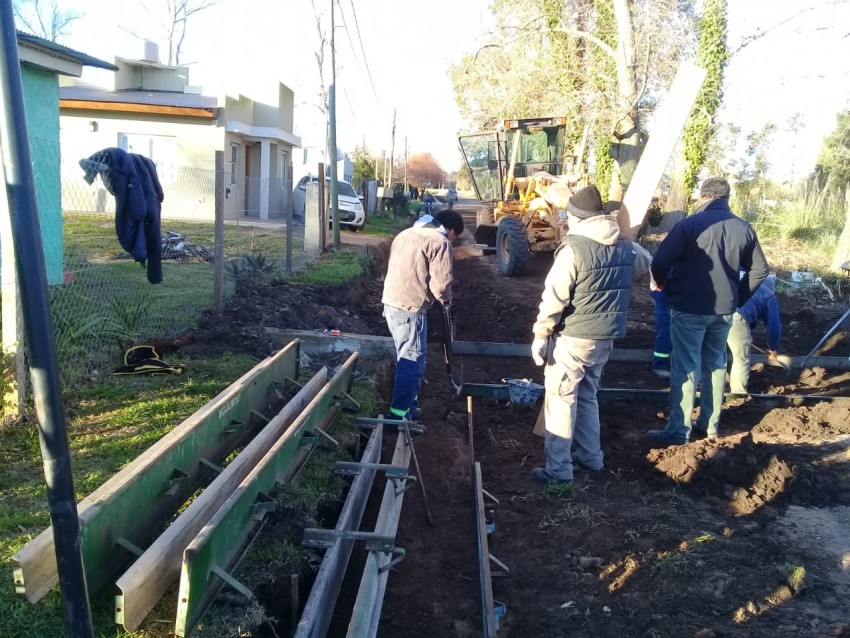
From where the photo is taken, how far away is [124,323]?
21.5 ft

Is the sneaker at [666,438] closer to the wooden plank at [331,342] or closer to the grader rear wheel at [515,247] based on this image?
the wooden plank at [331,342]

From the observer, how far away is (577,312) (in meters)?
4.91

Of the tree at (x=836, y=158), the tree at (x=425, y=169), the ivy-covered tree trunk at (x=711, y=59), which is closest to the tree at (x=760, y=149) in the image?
the tree at (x=836, y=158)

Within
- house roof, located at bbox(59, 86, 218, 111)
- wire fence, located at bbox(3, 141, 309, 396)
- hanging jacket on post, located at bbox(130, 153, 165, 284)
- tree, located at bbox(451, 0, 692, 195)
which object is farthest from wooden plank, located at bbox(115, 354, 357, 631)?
house roof, located at bbox(59, 86, 218, 111)

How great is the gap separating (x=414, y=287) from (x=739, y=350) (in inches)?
128

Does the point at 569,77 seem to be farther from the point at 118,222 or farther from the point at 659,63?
the point at 118,222

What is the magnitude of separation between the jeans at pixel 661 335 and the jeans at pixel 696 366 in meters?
1.74

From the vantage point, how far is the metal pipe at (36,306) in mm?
1846

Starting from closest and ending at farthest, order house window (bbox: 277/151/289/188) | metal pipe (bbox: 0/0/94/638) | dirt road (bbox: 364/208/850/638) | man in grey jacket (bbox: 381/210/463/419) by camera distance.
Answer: metal pipe (bbox: 0/0/94/638) < dirt road (bbox: 364/208/850/638) < man in grey jacket (bbox: 381/210/463/419) < house window (bbox: 277/151/289/188)

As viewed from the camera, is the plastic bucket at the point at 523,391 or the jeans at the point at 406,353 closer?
the jeans at the point at 406,353

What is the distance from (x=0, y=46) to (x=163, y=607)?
7.36 feet

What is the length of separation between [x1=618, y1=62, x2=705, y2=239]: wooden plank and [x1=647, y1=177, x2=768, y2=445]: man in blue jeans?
418 millimetres

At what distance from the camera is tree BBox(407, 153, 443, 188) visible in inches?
3644

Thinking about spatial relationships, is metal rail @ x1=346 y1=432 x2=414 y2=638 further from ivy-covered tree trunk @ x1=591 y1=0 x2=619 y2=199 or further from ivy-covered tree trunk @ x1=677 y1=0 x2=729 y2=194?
ivy-covered tree trunk @ x1=677 y1=0 x2=729 y2=194
